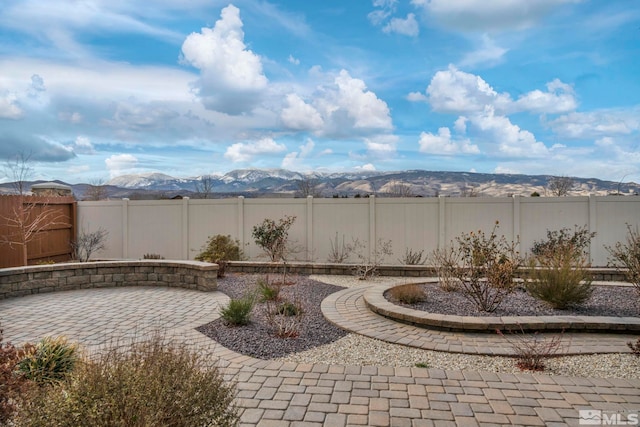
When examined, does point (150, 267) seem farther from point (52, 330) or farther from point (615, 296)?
point (615, 296)

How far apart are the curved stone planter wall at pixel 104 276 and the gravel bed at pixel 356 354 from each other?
7.92 feet

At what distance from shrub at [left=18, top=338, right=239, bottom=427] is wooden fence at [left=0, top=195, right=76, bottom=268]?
31.5 feet

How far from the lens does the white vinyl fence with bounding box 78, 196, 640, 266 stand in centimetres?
942

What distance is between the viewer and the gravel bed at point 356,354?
370cm

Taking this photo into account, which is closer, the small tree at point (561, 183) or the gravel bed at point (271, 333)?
the gravel bed at point (271, 333)

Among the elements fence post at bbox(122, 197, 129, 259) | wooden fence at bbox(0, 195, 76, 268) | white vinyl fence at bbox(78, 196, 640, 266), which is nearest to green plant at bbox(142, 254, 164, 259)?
white vinyl fence at bbox(78, 196, 640, 266)

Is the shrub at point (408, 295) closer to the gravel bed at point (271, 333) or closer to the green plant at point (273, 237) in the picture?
the gravel bed at point (271, 333)

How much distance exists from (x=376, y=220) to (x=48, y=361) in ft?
26.0

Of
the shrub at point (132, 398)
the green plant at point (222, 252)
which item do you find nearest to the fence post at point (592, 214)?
the green plant at point (222, 252)

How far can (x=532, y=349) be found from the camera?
3766 millimetres

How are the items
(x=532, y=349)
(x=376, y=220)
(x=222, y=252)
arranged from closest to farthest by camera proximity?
(x=532, y=349) < (x=222, y=252) < (x=376, y=220)

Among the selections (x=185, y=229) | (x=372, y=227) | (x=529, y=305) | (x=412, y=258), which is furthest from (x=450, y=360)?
(x=185, y=229)

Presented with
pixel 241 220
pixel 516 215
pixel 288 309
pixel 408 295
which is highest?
pixel 516 215

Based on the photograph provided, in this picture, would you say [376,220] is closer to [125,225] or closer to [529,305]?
[529,305]
